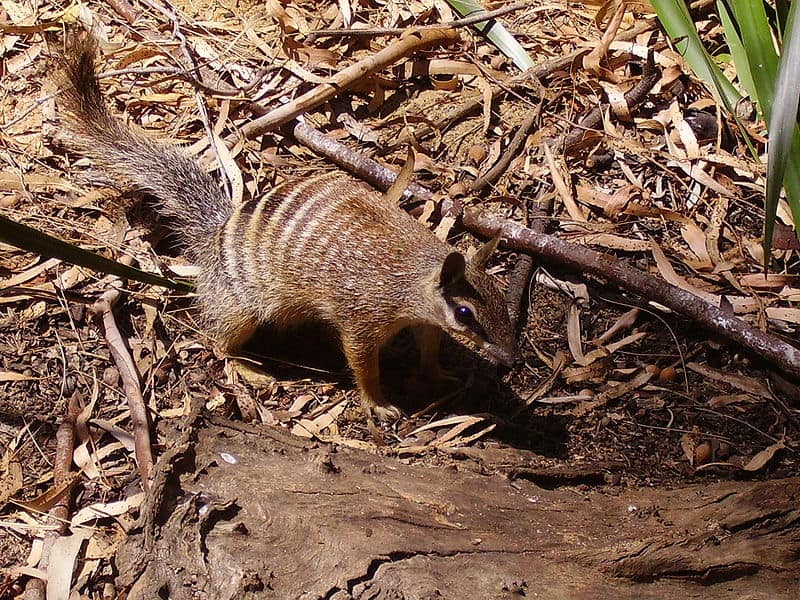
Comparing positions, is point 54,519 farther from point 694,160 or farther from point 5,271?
point 694,160

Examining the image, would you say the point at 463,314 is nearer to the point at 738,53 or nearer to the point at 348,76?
the point at 348,76

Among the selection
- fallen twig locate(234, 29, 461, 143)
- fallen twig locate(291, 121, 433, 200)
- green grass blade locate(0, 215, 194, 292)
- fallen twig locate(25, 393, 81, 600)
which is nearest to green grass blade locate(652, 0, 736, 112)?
fallen twig locate(234, 29, 461, 143)

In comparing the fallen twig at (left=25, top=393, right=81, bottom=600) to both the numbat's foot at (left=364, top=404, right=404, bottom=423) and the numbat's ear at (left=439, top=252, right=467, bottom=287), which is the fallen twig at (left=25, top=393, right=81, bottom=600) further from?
the numbat's ear at (left=439, top=252, right=467, bottom=287)

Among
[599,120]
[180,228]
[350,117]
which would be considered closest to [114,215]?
[180,228]

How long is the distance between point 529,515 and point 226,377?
1.62 m

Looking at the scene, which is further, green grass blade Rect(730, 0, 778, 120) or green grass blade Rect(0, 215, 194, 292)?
green grass blade Rect(730, 0, 778, 120)

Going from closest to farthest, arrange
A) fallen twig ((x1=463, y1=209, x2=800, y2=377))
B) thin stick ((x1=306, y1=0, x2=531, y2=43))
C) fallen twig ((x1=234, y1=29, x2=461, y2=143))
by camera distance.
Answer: fallen twig ((x1=463, y1=209, x2=800, y2=377))
fallen twig ((x1=234, y1=29, x2=461, y2=143))
thin stick ((x1=306, y1=0, x2=531, y2=43))

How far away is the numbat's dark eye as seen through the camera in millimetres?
3133

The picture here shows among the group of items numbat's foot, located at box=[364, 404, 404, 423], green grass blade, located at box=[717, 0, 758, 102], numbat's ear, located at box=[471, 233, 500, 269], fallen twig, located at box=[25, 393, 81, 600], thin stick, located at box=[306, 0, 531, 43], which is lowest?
numbat's foot, located at box=[364, 404, 404, 423]

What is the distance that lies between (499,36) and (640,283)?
1.77m

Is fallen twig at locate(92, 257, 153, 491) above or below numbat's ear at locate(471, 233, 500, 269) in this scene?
below

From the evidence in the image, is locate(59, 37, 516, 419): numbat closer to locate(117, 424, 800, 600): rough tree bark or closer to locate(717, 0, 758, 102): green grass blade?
locate(117, 424, 800, 600): rough tree bark

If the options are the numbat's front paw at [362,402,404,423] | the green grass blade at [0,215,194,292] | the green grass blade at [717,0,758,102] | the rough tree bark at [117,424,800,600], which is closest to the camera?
the green grass blade at [0,215,194,292]

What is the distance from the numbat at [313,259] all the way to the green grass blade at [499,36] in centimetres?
138
